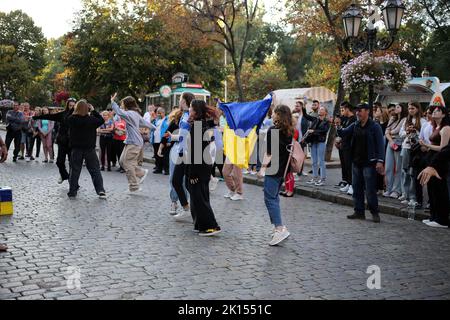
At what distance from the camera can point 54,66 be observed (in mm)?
87625

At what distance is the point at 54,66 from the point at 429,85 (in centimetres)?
7618

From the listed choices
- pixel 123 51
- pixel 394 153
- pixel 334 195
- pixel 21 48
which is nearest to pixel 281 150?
pixel 334 195

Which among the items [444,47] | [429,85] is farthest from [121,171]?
[444,47]

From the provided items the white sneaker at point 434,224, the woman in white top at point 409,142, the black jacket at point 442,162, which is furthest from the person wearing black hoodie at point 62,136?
the white sneaker at point 434,224

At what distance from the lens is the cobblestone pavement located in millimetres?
4910

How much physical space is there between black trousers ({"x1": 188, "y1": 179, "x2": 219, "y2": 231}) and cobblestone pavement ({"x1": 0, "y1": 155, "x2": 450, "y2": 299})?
9.6 inches

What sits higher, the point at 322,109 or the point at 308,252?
the point at 322,109

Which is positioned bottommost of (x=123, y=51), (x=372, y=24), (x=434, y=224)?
(x=434, y=224)

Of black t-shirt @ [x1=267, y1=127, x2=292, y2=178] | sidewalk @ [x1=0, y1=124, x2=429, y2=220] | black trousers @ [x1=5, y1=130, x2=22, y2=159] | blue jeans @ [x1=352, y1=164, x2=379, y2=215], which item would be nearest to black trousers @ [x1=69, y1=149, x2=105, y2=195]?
sidewalk @ [x1=0, y1=124, x2=429, y2=220]

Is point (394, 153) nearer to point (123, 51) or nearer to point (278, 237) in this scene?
point (278, 237)

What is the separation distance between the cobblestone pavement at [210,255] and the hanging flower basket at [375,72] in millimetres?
3125

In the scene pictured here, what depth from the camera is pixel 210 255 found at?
20.5ft

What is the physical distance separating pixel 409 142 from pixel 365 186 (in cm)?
162

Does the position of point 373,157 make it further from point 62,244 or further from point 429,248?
point 62,244
